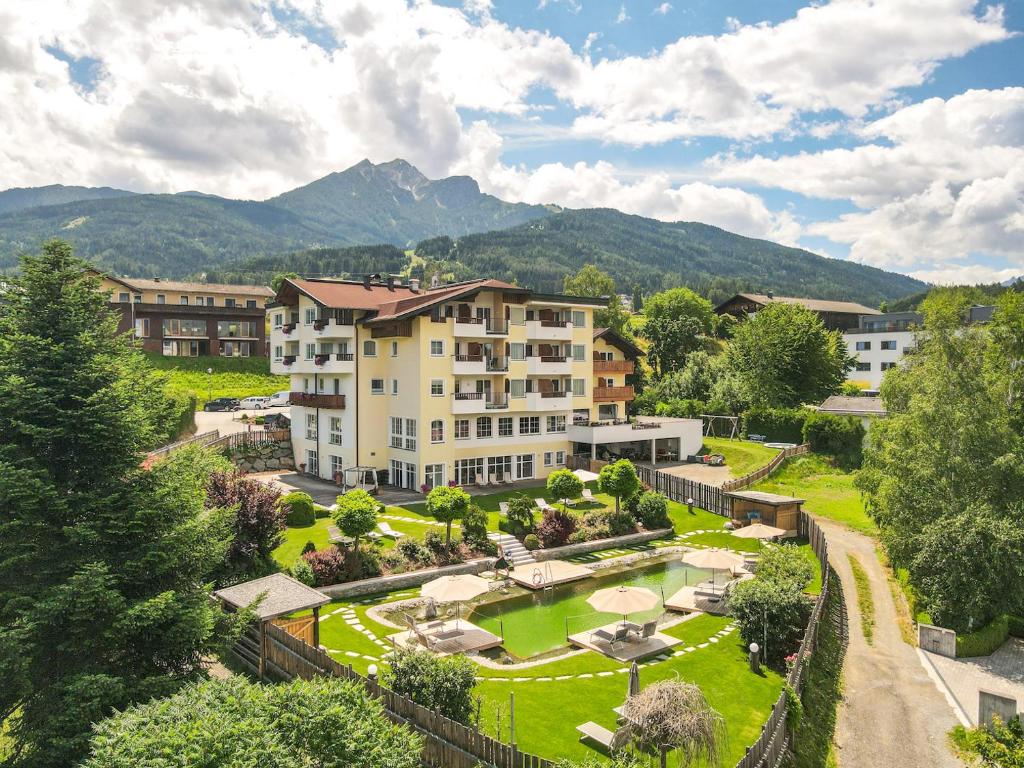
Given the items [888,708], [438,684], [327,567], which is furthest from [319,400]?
[888,708]

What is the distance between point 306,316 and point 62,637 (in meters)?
34.6

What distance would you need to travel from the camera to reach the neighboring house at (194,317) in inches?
3172

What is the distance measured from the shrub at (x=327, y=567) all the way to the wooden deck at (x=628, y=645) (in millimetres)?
10442

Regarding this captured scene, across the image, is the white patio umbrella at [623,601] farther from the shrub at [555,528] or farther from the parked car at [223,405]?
the parked car at [223,405]

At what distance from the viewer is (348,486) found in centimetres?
4450

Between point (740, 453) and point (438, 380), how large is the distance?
2766 centimetres

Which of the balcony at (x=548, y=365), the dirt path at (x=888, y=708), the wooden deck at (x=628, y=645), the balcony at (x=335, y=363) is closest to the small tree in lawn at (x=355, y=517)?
the wooden deck at (x=628, y=645)

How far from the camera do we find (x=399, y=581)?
1127 inches

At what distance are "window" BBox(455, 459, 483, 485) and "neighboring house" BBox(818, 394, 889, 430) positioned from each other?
3333cm

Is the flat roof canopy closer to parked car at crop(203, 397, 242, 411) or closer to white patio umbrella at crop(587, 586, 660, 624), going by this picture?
white patio umbrella at crop(587, 586, 660, 624)

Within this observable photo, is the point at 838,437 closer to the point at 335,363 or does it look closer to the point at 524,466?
the point at 524,466

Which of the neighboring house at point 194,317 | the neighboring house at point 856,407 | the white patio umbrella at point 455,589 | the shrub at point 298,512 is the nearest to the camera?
the white patio umbrella at point 455,589

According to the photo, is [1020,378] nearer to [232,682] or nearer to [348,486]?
[232,682]

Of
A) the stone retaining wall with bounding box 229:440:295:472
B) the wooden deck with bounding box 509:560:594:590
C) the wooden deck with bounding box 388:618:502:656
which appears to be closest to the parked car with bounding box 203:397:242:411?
the stone retaining wall with bounding box 229:440:295:472
